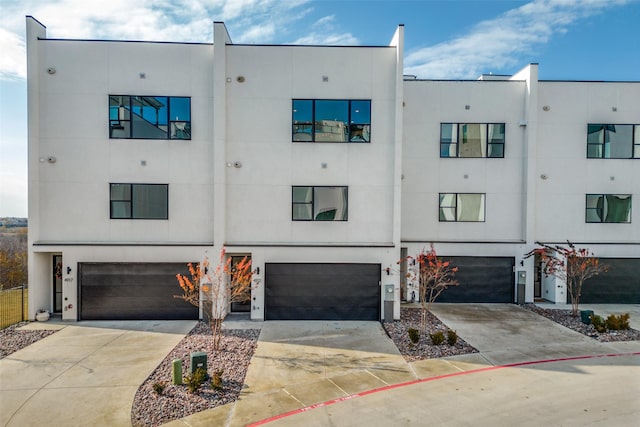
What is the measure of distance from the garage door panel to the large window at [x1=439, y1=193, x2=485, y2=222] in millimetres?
5826

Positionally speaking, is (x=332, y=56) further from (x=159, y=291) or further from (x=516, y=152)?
(x=159, y=291)

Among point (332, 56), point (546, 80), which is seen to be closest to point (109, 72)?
point (332, 56)

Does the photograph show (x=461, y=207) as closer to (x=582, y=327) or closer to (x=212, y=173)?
(x=582, y=327)

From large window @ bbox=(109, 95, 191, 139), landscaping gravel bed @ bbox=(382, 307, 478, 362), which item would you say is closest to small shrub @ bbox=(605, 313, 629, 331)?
landscaping gravel bed @ bbox=(382, 307, 478, 362)

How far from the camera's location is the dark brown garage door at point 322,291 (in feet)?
44.5

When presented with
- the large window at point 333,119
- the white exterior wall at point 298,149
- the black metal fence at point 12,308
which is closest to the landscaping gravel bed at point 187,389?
the white exterior wall at point 298,149

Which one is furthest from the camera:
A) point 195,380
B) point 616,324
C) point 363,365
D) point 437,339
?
point 616,324

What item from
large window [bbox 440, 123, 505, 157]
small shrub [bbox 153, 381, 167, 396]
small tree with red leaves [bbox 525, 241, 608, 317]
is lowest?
small shrub [bbox 153, 381, 167, 396]

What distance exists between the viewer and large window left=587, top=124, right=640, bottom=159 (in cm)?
1652

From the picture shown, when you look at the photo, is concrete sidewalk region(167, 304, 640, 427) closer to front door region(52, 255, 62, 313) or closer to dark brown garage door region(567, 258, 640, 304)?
dark brown garage door region(567, 258, 640, 304)

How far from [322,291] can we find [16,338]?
33.1ft

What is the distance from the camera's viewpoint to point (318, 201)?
45.4ft

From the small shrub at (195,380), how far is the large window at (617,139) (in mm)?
18748

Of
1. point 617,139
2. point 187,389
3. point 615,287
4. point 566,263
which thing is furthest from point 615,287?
point 187,389
